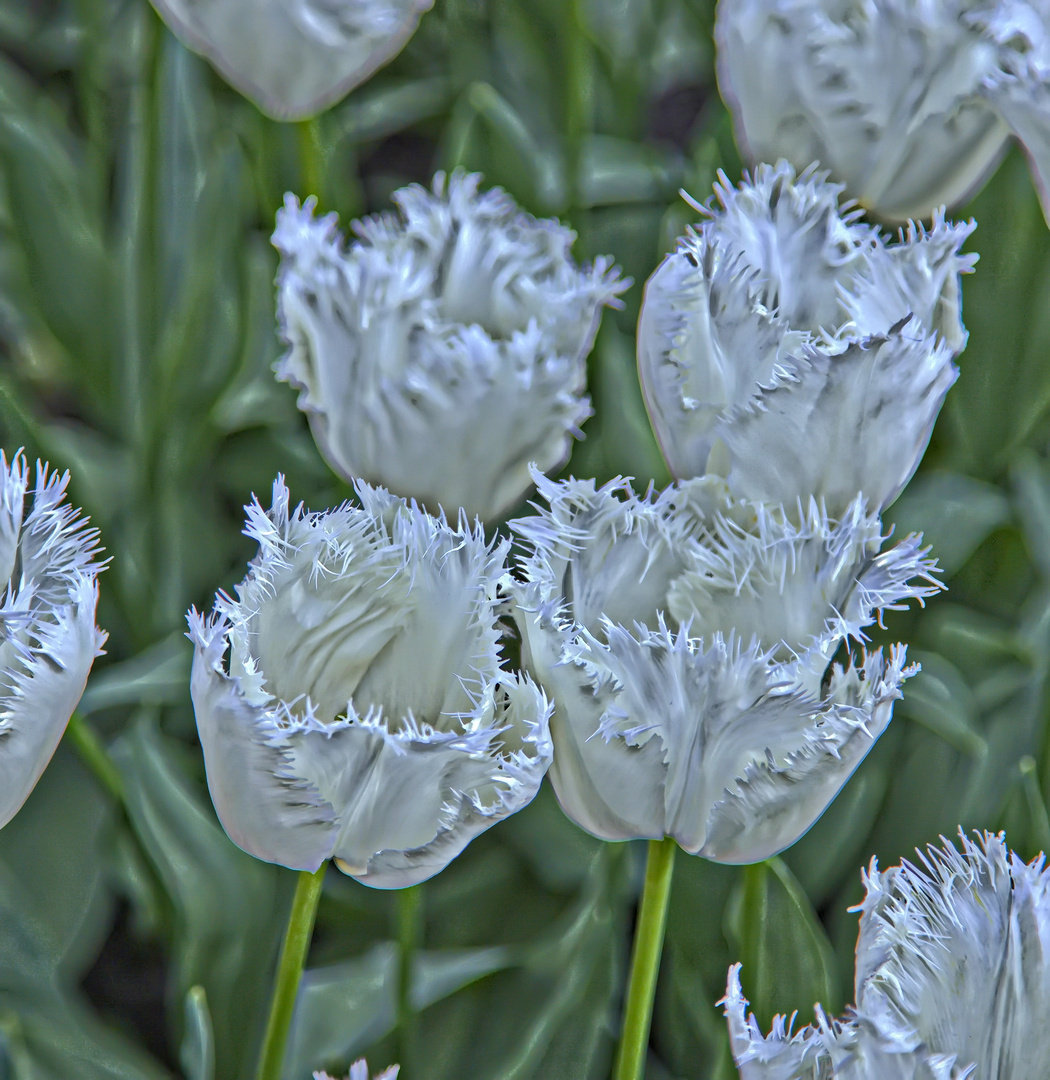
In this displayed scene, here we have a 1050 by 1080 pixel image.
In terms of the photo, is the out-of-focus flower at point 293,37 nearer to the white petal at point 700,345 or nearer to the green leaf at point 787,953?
the white petal at point 700,345

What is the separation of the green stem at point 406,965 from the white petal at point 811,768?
0.10 m

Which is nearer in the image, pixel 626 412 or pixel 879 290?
pixel 879 290

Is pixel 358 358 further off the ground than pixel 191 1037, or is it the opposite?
pixel 358 358

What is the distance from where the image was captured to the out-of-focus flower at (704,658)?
175mm

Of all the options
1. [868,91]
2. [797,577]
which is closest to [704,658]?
[797,577]

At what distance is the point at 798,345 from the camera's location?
195 mm

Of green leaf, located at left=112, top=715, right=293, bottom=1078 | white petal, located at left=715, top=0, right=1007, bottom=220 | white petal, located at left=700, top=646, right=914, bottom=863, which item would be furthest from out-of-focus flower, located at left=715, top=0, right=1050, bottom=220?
green leaf, located at left=112, top=715, right=293, bottom=1078

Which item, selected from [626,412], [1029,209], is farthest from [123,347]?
[1029,209]

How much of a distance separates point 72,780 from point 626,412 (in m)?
0.18

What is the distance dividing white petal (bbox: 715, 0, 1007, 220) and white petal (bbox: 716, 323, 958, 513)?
0.06 metres

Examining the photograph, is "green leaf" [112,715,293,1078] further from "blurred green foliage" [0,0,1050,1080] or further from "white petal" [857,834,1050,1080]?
"white petal" [857,834,1050,1080]

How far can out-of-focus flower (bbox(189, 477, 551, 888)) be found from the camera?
0.55 feet

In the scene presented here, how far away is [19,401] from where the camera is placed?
0.34 meters

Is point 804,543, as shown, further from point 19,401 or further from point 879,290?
point 19,401
